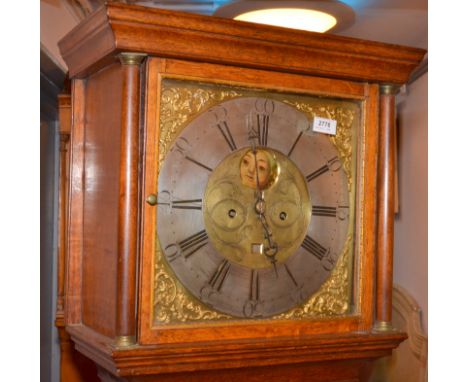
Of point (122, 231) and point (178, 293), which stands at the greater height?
point (122, 231)

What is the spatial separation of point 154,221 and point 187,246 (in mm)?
96

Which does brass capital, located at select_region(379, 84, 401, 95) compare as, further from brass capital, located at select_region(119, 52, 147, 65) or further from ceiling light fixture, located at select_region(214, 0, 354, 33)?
ceiling light fixture, located at select_region(214, 0, 354, 33)

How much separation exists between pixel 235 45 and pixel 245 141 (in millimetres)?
217

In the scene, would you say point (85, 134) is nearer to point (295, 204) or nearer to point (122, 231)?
point (122, 231)

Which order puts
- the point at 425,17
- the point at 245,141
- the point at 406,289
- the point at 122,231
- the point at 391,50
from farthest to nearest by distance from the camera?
1. the point at 406,289
2. the point at 425,17
3. the point at 391,50
4. the point at 245,141
5. the point at 122,231

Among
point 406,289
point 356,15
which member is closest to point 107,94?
point 356,15

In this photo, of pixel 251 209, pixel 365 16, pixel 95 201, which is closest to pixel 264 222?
pixel 251 209

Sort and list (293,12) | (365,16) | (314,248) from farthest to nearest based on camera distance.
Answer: (365,16) < (293,12) < (314,248)

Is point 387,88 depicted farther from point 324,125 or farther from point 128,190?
point 128,190

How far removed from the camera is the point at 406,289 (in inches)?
119

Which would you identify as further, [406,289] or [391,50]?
[406,289]

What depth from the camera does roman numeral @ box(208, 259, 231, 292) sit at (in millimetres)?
1640

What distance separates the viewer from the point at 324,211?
177 centimetres

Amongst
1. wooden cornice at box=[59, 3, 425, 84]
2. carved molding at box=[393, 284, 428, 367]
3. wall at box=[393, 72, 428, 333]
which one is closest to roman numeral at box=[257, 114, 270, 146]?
wooden cornice at box=[59, 3, 425, 84]
